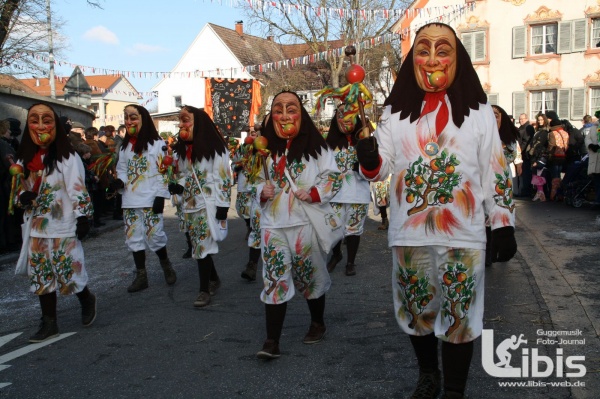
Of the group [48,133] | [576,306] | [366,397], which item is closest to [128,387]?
[366,397]

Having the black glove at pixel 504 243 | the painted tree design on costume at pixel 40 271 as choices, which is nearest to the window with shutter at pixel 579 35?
the painted tree design on costume at pixel 40 271

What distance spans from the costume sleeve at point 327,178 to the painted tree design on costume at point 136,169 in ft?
9.90

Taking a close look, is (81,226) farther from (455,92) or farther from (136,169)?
(455,92)

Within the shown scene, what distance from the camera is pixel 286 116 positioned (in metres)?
4.84

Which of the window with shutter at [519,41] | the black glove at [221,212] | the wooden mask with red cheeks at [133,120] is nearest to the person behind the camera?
the black glove at [221,212]

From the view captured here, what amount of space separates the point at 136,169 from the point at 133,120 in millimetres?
550

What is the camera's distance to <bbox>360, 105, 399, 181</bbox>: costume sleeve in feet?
11.7

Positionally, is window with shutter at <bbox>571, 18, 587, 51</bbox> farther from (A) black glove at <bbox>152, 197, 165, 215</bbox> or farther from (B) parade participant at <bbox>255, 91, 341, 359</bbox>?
(B) parade participant at <bbox>255, 91, 341, 359</bbox>

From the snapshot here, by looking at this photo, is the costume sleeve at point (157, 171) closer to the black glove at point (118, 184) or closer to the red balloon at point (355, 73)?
the black glove at point (118, 184)

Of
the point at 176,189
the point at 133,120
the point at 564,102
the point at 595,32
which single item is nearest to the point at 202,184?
the point at 176,189

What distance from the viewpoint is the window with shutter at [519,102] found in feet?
91.9

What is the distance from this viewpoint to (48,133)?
18.4 ft

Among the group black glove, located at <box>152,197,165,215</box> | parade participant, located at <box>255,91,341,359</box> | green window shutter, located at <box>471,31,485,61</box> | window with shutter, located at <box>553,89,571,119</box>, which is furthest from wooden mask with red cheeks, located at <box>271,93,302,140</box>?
green window shutter, located at <box>471,31,485,61</box>

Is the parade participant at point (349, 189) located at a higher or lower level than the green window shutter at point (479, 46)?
lower
